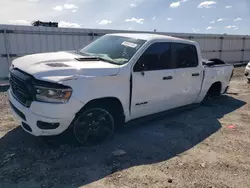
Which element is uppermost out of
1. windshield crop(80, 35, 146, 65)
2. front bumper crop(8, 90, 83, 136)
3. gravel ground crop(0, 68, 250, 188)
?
windshield crop(80, 35, 146, 65)

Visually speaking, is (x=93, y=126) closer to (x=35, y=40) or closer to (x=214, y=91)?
(x=214, y=91)

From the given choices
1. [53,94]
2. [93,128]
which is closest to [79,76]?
[53,94]

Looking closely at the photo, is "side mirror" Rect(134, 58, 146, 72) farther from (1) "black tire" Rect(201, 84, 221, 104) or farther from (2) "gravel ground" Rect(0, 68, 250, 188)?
(1) "black tire" Rect(201, 84, 221, 104)

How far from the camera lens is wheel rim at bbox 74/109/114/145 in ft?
12.8

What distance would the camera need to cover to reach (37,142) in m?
4.14

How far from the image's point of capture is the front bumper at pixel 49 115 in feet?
11.3

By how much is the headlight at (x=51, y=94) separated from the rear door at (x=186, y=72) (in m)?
2.54

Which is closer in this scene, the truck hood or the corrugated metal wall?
the truck hood

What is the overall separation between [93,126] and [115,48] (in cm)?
158

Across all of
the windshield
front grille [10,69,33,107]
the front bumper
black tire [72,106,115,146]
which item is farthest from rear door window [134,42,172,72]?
front grille [10,69,33,107]

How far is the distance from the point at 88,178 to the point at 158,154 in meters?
1.26

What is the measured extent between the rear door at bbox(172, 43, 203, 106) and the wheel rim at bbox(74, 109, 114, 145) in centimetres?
182

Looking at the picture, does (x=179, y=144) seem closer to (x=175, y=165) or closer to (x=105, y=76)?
(x=175, y=165)

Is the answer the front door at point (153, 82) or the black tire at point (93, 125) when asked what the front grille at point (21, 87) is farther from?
the front door at point (153, 82)
